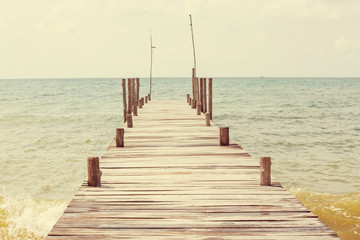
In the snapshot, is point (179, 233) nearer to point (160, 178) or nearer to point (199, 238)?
point (199, 238)

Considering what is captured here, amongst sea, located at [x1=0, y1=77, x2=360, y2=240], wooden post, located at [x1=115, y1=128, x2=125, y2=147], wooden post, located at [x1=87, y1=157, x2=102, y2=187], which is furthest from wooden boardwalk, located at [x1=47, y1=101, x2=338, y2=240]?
sea, located at [x1=0, y1=77, x2=360, y2=240]

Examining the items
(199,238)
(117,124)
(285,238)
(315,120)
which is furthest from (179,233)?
(315,120)

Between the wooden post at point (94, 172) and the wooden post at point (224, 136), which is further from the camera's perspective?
the wooden post at point (224, 136)

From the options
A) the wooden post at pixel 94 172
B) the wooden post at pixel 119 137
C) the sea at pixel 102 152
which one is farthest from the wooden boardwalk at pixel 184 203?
the sea at pixel 102 152

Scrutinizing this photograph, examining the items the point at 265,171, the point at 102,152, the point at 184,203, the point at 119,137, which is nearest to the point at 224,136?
the point at 119,137

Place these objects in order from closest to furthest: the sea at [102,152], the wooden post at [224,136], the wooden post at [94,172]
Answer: the wooden post at [94,172] < the sea at [102,152] < the wooden post at [224,136]

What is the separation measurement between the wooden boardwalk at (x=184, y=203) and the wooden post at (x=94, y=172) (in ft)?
0.35

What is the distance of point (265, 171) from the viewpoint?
5.48 meters

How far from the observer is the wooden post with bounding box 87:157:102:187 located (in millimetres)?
5402

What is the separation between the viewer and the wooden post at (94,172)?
5.40m

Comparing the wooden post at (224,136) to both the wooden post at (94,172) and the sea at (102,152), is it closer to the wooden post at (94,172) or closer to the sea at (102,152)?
the sea at (102,152)

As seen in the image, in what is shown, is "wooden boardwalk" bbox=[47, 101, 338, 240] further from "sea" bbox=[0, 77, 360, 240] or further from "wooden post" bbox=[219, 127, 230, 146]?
"sea" bbox=[0, 77, 360, 240]

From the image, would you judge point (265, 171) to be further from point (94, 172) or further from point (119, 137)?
point (119, 137)

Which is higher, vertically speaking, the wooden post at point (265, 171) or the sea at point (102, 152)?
the wooden post at point (265, 171)
